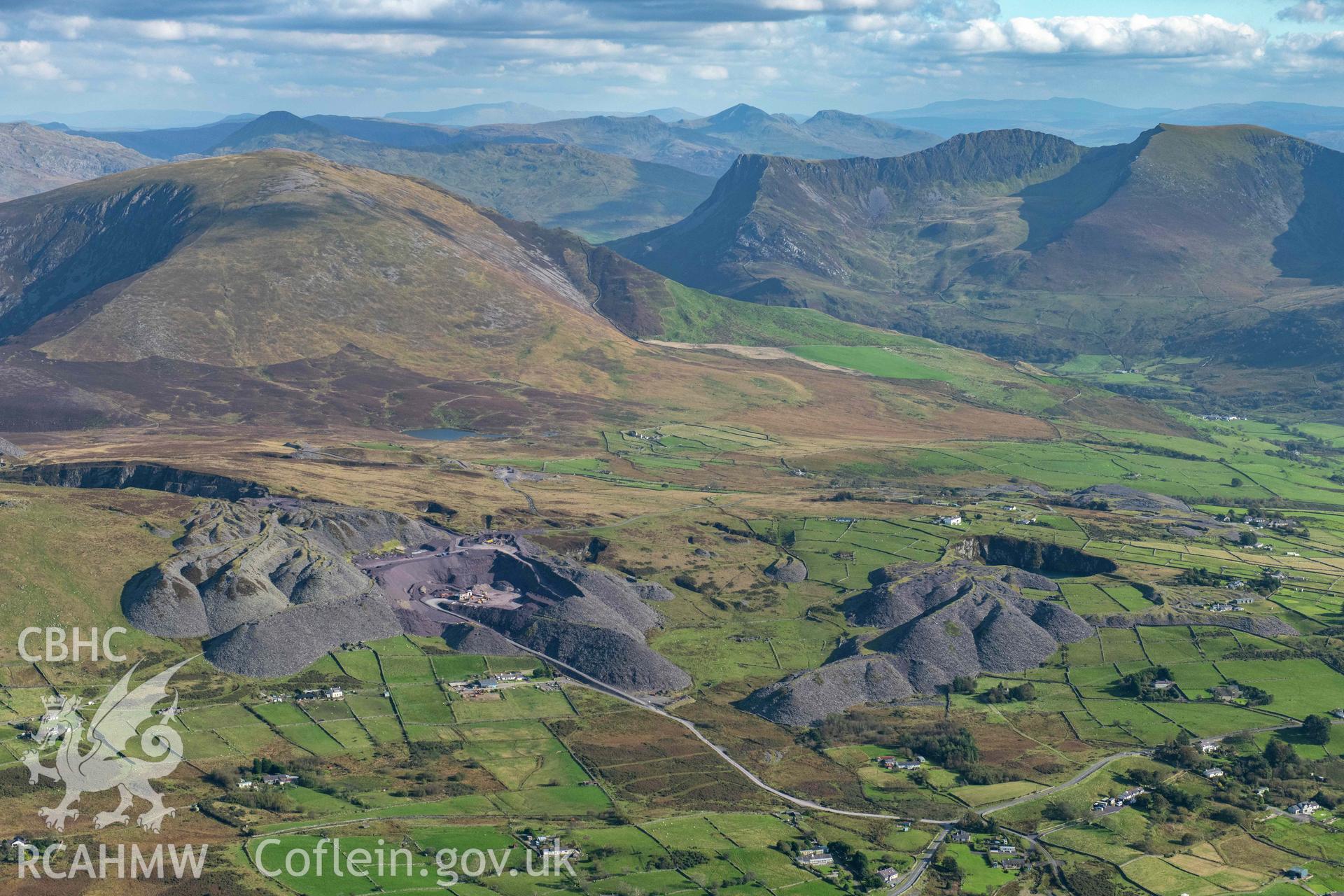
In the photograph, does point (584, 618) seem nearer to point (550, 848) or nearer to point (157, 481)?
point (550, 848)

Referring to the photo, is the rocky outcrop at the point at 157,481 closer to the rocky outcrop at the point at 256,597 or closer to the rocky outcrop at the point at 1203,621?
the rocky outcrop at the point at 256,597

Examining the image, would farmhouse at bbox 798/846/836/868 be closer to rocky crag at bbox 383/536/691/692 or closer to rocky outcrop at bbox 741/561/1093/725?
rocky outcrop at bbox 741/561/1093/725

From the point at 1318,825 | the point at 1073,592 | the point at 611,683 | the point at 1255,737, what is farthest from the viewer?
the point at 1073,592

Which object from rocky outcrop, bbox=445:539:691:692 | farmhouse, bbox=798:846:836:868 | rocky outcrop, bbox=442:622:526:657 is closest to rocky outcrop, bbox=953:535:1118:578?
rocky outcrop, bbox=445:539:691:692

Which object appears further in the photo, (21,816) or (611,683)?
(611,683)

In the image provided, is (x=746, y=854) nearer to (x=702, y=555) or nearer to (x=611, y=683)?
(x=611, y=683)

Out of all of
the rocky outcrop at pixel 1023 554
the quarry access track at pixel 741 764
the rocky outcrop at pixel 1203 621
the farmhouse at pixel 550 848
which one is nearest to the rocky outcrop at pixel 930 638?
the rocky outcrop at pixel 1203 621

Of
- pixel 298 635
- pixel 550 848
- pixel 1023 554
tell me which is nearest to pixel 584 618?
pixel 298 635

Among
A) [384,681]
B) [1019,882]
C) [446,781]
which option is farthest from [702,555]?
[1019,882]
